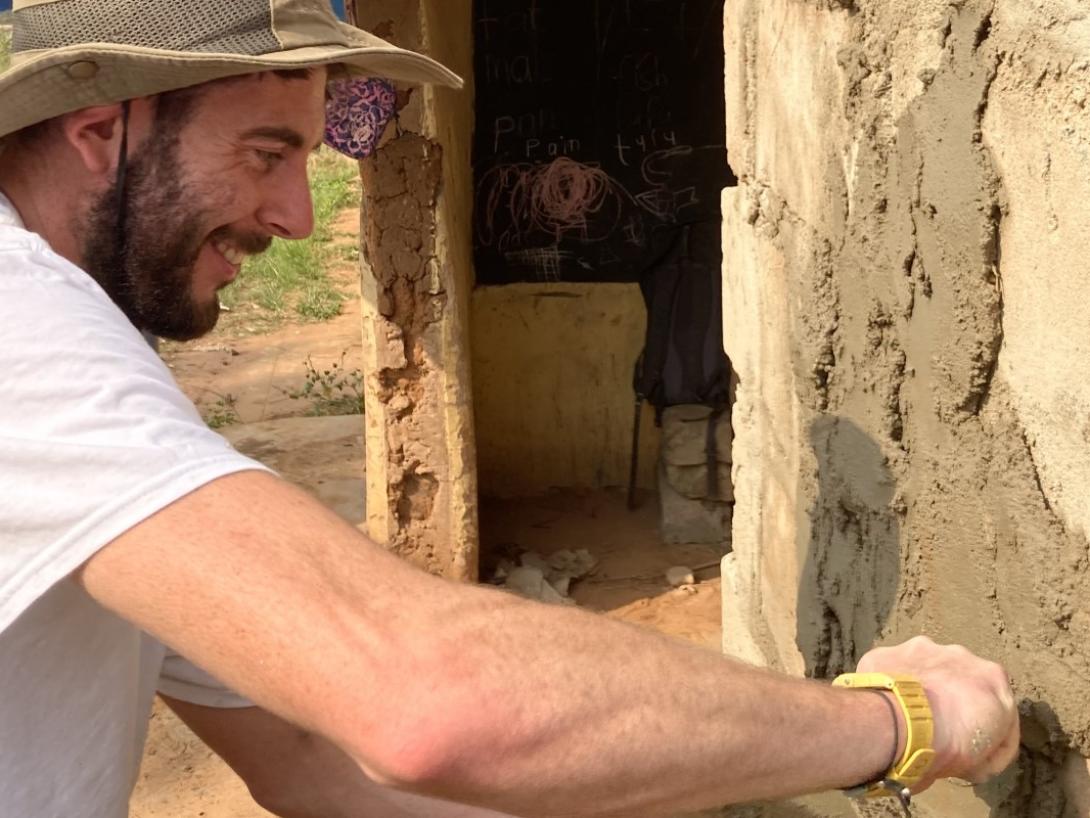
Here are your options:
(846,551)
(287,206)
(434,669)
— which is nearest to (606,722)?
(434,669)

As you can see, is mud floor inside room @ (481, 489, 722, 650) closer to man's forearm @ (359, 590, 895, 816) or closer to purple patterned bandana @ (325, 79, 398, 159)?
purple patterned bandana @ (325, 79, 398, 159)

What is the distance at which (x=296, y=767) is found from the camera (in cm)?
195

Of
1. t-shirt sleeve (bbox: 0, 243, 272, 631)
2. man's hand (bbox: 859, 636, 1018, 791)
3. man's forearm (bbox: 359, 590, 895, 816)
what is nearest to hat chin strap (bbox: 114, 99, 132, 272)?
t-shirt sleeve (bbox: 0, 243, 272, 631)

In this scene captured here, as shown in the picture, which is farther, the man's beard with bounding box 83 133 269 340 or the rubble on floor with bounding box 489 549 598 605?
the rubble on floor with bounding box 489 549 598 605

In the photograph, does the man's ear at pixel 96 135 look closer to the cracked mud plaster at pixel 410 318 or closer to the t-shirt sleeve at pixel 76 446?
the t-shirt sleeve at pixel 76 446

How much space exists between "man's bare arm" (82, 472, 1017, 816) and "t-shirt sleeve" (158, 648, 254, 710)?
30.0 inches

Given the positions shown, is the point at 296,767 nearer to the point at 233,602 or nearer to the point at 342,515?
the point at 233,602

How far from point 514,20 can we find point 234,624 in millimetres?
4831

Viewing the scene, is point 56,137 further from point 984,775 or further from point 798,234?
point 984,775

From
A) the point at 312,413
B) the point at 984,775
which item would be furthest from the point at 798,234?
the point at 312,413

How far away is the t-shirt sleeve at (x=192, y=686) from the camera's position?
1.90m

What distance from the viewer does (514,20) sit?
18.2 ft

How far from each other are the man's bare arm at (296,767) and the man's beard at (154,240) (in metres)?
0.60

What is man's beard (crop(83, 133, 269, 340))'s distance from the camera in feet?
5.50
